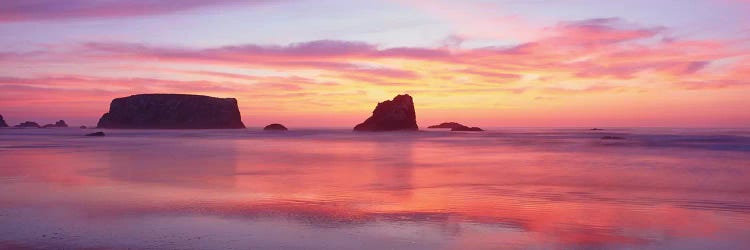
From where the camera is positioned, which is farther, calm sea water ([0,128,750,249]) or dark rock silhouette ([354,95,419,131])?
dark rock silhouette ([354,95,419,131])

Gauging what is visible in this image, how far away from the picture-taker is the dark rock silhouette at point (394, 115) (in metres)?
146

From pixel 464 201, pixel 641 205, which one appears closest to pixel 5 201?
pixel 464 201

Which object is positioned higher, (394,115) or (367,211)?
(394,115)

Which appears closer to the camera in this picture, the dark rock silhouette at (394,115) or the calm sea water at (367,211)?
the calm sea water at (367,211)

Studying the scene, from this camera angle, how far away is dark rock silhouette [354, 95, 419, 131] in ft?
478

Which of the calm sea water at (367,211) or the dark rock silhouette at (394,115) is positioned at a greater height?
the dark rock silhouette at (394,115)

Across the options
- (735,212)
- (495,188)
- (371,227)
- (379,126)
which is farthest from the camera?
(379,126)

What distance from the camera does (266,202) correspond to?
46.7 ft

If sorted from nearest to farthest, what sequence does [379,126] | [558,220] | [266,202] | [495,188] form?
[558,220]
[266,202]
[495,188]
[379,126]

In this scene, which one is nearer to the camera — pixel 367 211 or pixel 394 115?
pixel 367 211

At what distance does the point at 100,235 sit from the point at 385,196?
790 centimetres

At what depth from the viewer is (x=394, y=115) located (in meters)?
146

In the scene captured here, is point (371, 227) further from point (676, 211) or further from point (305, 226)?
point (676, 211)

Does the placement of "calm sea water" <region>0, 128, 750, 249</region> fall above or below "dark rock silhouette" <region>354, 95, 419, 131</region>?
below
